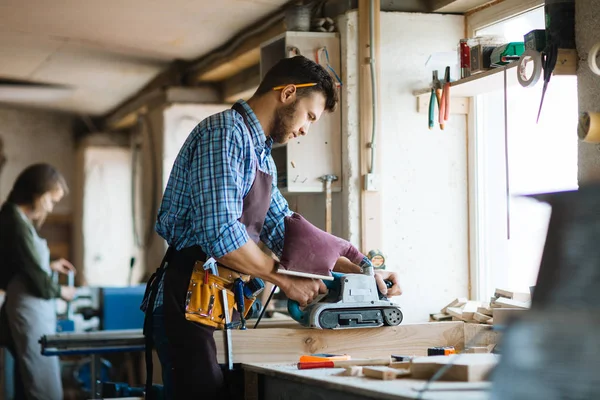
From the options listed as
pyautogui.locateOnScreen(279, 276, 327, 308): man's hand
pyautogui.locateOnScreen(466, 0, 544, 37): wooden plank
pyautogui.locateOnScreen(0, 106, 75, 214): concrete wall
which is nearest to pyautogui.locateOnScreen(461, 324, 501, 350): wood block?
pyautogui.locateOnScreen(279, 276, 327, 308): man's hand

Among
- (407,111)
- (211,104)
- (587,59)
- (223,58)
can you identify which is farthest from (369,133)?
(211,104)

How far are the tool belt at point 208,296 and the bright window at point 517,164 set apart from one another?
1.09m

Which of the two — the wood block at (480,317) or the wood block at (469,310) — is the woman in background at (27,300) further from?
the wood block at (480,317)

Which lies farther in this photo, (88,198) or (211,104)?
(88,198)

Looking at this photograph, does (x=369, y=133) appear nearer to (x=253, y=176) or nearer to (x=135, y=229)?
(x=253, y=176)

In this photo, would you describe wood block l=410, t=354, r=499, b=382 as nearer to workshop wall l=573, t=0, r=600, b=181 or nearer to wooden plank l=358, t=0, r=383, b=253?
workshop wall l=573, t=0, r=600, b=181

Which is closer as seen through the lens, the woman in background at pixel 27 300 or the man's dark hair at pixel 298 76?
the man's dark hair at pixel 298 76

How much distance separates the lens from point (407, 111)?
3629mm

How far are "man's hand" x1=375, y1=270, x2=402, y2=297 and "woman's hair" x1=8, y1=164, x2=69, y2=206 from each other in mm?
2608

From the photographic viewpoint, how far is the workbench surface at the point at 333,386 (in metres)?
1.65

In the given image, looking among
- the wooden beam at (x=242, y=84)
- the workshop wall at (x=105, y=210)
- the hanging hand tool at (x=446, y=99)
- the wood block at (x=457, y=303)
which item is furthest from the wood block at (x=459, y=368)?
the workshop wall at (x=105, y=210)

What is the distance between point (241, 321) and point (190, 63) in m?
3.44

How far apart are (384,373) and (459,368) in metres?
0.18

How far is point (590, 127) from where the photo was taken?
88.1 inches
